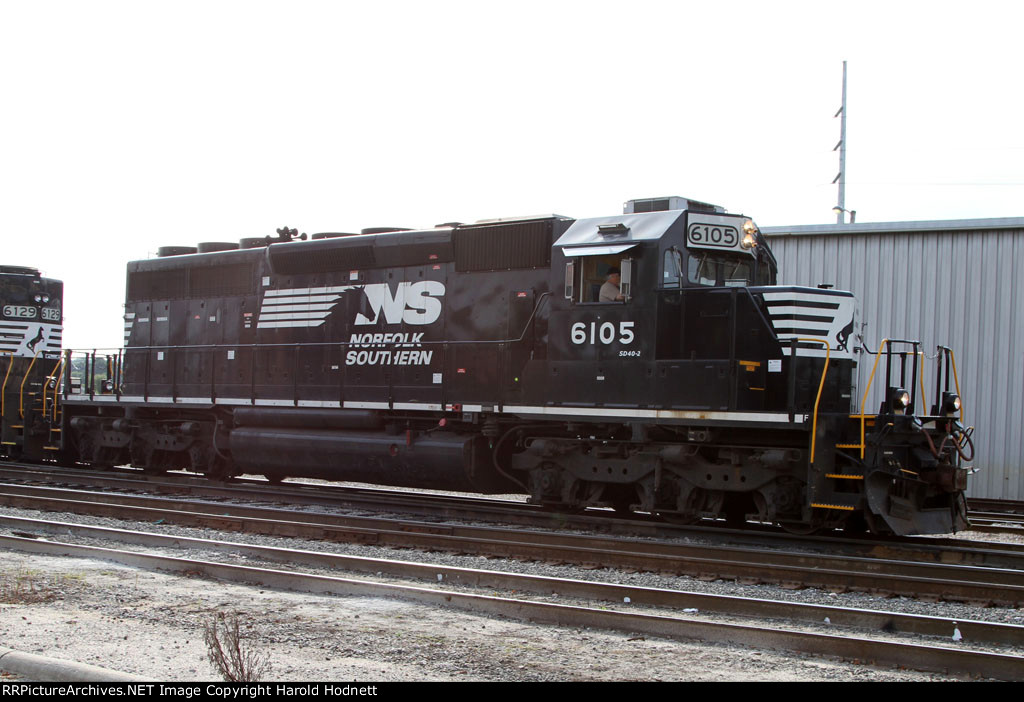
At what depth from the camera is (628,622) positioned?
633cm

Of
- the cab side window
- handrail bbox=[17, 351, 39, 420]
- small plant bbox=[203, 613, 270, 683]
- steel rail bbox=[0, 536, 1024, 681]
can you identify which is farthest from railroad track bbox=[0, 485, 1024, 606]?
handrail bbox=[17, 351, 39, 420]

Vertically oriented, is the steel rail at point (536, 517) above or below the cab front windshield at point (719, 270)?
below

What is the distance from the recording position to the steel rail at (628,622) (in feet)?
17.8

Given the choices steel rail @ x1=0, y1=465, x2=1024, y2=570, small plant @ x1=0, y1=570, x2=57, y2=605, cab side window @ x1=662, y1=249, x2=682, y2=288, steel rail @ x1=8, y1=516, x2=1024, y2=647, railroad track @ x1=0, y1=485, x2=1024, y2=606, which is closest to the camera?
steel rail @ x1=8, y1=516, x2=1024, y2=647

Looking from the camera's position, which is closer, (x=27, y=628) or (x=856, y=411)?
(x=27, y=628)

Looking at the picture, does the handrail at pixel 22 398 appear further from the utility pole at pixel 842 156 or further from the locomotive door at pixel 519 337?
the utility pole at pixel 842 156

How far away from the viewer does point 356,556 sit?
29.9ft

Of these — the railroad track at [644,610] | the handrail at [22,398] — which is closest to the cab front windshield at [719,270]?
the railroad track at [644,610]

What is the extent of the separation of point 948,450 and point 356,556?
6356 mm

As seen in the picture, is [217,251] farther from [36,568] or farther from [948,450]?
[948,450]

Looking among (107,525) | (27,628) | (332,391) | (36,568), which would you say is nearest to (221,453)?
(332,391)

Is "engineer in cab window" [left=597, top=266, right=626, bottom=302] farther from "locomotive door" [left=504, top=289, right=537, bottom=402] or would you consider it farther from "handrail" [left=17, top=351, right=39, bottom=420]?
"handrail" [left=17, top=351, right=39, bottom=420]

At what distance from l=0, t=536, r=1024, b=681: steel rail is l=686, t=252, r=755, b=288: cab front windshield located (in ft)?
16.7

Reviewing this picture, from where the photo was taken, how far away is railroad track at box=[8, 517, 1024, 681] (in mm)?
5609
